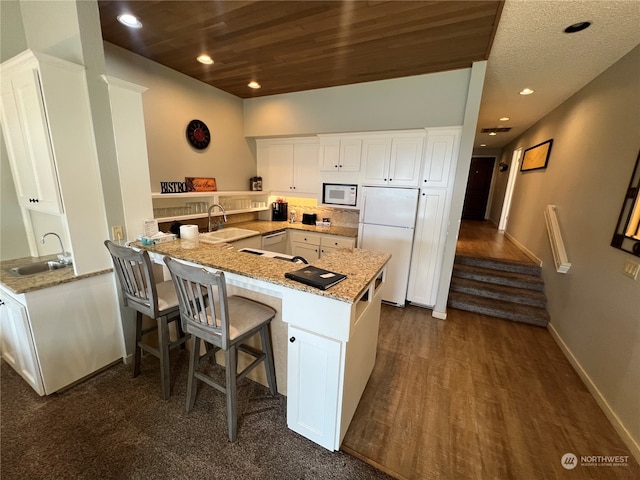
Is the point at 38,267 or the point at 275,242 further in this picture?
the point at 275,242

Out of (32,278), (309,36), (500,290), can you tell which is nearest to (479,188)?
(500,290)

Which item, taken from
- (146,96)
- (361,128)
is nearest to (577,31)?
(361,128)

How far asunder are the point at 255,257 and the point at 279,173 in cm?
262

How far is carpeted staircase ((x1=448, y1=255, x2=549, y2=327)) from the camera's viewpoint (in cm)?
322

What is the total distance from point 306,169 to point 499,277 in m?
3.24

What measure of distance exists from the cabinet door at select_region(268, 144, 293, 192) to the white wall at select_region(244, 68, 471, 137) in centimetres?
27

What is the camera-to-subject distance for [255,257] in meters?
1.84

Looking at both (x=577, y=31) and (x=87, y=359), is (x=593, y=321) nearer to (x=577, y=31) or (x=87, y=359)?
(x=577, y=31)

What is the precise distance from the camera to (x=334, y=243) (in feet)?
11.9

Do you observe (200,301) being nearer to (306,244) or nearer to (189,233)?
(189,233)

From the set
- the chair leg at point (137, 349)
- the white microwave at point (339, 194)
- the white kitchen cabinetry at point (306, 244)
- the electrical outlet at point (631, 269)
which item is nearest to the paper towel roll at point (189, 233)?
the chair leg at point (137, 349)

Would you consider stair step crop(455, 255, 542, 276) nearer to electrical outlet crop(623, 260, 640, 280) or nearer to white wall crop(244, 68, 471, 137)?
electrical outlet crop(623, 260, 640, 280)

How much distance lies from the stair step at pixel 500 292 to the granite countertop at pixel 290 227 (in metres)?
1.70

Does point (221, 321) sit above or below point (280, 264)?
below
